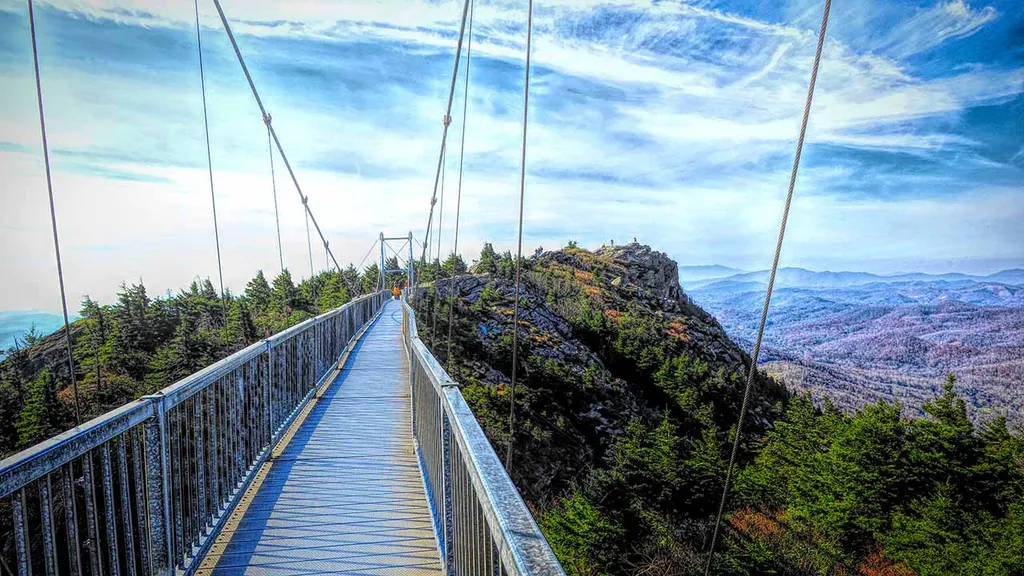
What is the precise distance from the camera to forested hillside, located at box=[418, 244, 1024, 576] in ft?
76.5

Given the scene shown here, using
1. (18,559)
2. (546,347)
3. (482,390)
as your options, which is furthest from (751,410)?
(18,559)

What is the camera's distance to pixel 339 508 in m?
→ 3.65

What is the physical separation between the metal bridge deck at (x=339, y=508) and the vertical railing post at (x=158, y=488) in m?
0.41

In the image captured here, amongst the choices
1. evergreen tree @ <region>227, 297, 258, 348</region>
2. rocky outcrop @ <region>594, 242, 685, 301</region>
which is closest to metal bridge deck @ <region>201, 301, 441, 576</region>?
evergreen tree @ <region>227, 297, 258, 348</region>

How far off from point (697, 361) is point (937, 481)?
2124 cm

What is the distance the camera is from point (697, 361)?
4819 cm

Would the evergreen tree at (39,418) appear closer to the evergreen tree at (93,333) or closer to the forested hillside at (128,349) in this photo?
the forested hillside at (128,349)

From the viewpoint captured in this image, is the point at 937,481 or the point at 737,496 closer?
the point at 937,481

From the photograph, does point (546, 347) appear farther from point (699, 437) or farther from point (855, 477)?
point (855, 477)

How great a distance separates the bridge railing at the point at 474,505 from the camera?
44.8 inches

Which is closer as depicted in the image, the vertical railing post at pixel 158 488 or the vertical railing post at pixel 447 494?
the vertical railing post at pixel 158 488

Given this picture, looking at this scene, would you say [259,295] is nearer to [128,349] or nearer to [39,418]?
[128,349]

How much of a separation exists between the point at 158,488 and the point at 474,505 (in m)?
1.71

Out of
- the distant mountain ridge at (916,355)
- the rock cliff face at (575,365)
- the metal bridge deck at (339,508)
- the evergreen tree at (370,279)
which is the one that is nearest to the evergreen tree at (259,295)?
the evergreen tree at (370,279)
